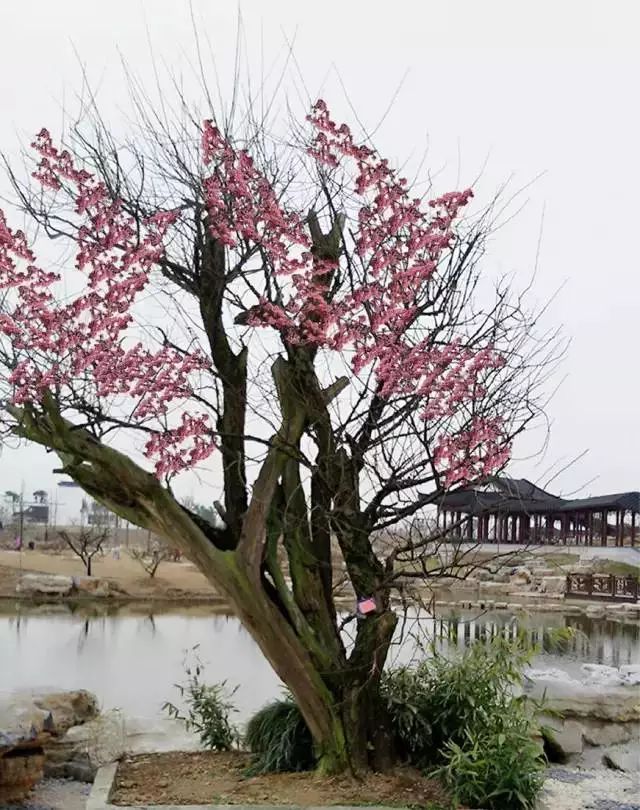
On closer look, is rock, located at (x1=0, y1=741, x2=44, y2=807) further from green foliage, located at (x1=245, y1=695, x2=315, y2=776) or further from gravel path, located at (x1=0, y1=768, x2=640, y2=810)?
green foliage, located at (x1=245, y1=695, x2=315, y2=776)

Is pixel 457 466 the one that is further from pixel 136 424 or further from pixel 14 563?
pixel 14 563

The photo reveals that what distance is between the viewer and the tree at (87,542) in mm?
18016

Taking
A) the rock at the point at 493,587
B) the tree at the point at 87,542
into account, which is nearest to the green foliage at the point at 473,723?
the tree at the point at 87,542

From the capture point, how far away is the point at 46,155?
13.2ft

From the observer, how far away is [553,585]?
64.3ft

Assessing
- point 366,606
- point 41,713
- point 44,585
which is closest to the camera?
point 366,606

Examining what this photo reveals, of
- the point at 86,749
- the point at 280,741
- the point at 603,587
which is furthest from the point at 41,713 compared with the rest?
the point at 603,587

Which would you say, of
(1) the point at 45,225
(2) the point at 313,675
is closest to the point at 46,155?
(1) the point at 45,225

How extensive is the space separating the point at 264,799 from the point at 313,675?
0.57m

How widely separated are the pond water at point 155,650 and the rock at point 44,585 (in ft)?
2.22

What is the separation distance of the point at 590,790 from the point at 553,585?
15.6 m

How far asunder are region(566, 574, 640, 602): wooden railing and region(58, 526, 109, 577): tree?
1012cm

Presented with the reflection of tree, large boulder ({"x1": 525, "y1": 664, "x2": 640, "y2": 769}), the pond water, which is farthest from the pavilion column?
large boulder ({"x1": 525, "y1": 664, "x2": 640, "y2": 769})

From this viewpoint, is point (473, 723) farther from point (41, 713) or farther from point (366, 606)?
point (41, 713)
